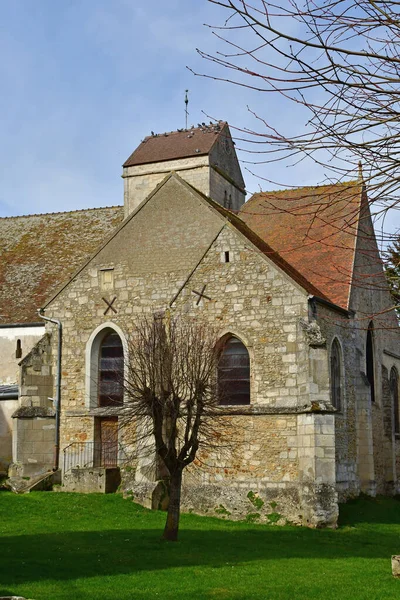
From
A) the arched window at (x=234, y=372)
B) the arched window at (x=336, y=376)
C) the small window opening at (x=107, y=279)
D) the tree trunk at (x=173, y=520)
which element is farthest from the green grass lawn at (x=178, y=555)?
the small window opening at (x=107, y=279)

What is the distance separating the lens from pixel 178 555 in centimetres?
1492

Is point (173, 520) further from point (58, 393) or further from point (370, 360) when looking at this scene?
point (370, 360)

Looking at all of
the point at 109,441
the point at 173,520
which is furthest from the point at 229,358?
the point at 173,520

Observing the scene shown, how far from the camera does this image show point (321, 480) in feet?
66.1

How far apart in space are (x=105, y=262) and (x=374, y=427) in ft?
31.2

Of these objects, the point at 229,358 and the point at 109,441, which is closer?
the point at 229,358

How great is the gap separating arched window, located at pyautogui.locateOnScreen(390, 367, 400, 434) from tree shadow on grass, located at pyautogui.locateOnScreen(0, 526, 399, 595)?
851 centimetres

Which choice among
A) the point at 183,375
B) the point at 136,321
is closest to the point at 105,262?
the point at 136,321

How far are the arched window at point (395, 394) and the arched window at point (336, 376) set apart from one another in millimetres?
5224

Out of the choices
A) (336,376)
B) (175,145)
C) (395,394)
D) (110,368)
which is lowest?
(395,394)

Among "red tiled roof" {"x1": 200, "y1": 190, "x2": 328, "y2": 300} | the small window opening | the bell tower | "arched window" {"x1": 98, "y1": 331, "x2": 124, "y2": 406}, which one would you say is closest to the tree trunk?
"arched window" {"x1": 98, "y1": 331, "x2": 124, "y2": 406}

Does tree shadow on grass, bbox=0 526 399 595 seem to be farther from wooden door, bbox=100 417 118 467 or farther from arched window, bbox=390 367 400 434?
arched window, bbox=390 367 400 434

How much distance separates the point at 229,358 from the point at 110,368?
3.74 meters

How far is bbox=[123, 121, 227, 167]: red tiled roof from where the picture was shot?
3112cm
